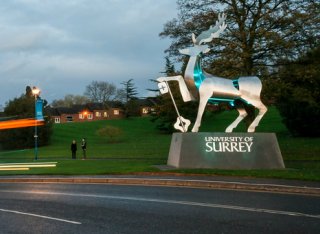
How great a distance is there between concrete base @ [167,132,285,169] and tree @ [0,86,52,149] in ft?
149

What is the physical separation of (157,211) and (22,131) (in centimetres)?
5795

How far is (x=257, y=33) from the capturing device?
3091cm

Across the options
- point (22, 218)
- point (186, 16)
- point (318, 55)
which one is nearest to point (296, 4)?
point (318, 55)

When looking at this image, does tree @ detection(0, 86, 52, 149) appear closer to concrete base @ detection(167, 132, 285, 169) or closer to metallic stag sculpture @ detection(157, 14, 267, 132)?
metallic stag sculpture @ detection(157, 14, 267, 132)

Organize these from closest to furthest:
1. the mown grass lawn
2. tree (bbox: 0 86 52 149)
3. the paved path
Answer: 1. the paved path
2. the mown grass lawn
3. tree (bbox: 0 86 52 149)

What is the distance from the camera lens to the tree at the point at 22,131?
2596 inches

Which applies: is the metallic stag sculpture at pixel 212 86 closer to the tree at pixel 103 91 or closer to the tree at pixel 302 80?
the tree at pixel 302 80

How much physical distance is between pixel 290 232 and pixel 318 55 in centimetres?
2656

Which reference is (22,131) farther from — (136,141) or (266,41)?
(266,41)

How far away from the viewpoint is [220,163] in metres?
23.2

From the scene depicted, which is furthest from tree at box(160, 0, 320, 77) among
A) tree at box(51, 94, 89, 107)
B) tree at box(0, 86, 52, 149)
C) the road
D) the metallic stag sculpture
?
tree at box(51, 94, 89, 107)

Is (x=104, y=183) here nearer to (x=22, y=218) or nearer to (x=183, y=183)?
(x=183, y=183)

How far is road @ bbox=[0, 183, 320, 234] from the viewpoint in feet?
29.0

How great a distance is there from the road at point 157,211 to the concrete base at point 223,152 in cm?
727
